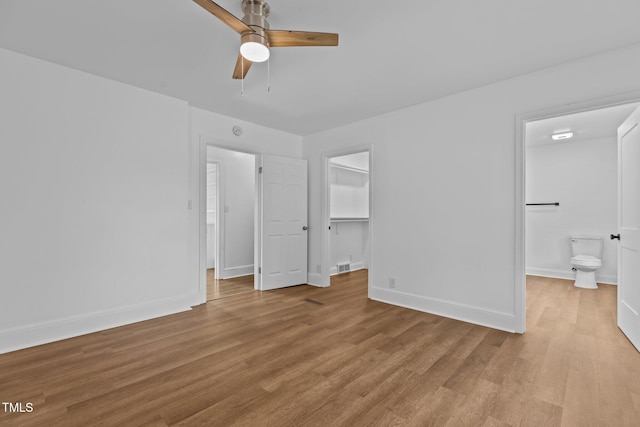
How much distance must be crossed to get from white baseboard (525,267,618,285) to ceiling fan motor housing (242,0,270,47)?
6091 millimetres

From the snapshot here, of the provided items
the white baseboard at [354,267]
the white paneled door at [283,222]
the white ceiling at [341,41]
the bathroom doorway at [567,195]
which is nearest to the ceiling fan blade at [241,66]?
the white ceiling at [341,41]

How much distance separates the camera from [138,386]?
191cm

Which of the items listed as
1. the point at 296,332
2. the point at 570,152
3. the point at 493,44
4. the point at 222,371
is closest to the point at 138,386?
the point at 222,371

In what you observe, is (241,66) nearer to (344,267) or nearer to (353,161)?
(353,161)

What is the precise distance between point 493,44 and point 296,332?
9.85 ft

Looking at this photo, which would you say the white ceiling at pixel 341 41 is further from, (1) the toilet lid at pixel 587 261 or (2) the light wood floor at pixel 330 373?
(1) the toilet lid at pixel 587 261

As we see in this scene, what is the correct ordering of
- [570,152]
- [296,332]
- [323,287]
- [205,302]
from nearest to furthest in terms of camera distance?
1. [296,332]
2. [205,302]
3. [323,287]
4. [570,152]

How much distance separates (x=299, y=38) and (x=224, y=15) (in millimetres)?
478

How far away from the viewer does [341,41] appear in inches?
89.8

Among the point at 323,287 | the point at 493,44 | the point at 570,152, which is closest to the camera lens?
the point at 493,44

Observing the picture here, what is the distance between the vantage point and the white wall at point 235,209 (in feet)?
17.2

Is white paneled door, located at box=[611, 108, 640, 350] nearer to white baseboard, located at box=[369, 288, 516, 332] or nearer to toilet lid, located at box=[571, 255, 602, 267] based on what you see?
white baseboard, located at box=[369, 288, 516, 332]

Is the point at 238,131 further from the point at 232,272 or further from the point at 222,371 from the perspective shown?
A: the point at 222,371

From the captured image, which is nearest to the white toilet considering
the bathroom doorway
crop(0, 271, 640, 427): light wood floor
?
the bathroom doorway
